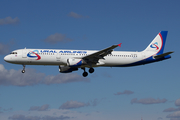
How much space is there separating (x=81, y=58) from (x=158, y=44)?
18495 mm

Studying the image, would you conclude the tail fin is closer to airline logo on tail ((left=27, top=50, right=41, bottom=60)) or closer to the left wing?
the left wing

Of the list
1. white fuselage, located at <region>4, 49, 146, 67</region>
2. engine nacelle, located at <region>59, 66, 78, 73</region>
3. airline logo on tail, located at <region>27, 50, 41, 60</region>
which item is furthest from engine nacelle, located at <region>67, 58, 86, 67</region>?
engine nacelle, located at <region>59, 66, 78, 73</region>

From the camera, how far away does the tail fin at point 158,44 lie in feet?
228

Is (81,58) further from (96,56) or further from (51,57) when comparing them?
(51,57)

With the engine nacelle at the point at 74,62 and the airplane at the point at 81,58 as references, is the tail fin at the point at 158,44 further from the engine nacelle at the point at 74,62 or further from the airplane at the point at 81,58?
the engine nacelle at the point at 74,62

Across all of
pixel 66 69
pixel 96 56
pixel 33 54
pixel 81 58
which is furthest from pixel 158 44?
pixel 33 54

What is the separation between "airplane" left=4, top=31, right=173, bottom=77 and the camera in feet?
198

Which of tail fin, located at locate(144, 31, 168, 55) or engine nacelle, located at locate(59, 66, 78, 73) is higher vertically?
tail fin, located at locate(144, 31, 168, 55)

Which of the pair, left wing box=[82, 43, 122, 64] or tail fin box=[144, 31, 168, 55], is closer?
left wing box=[82, 43, 122, 64]

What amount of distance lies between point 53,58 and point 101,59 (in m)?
9.30

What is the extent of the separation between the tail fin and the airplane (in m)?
0.78

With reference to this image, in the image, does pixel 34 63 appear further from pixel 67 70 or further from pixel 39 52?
pixel 67 70

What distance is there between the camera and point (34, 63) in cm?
6066

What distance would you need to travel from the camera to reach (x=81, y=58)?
6191cm
